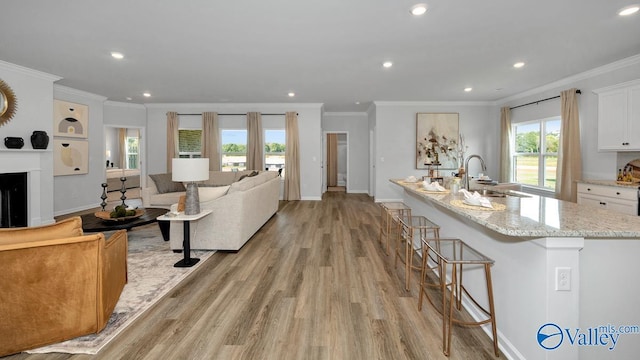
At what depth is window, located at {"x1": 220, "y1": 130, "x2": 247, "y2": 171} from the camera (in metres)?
8.48

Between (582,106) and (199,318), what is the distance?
266 inches

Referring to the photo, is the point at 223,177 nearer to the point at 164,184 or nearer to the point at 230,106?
the point at 164,184

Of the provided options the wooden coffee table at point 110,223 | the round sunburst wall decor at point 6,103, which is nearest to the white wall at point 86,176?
the round sunburst wall decor at point 6,103

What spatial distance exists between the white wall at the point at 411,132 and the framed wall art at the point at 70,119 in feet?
22.8

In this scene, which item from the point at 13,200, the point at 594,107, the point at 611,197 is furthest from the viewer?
the point at 594,107

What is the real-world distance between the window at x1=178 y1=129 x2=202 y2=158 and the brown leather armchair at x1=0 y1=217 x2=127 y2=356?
6.79m

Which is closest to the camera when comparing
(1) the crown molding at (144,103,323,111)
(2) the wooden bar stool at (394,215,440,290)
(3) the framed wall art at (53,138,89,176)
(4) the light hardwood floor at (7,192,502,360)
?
(4) the light hardwood floor at (7,192,502,360)

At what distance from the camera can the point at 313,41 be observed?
3.73 meters

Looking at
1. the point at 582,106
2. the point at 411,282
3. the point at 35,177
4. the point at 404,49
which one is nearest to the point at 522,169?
the point at 582,106

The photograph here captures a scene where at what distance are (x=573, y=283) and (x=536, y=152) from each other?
20.3ft

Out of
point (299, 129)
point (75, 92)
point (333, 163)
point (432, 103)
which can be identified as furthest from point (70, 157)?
point (432, 103)

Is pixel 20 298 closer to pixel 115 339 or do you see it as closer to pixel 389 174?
pixel 115 339

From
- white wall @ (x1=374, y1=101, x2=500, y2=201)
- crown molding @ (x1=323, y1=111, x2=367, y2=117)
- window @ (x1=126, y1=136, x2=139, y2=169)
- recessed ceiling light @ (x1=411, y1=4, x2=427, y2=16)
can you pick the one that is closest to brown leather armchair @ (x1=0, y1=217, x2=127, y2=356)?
recessed ceiling light @ (x1=411, y1=4, x2=427, y2=16)

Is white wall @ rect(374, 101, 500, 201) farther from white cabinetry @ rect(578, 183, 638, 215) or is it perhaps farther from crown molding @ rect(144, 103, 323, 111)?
white cabinetry @ rect(578, 183, 638, 215)
